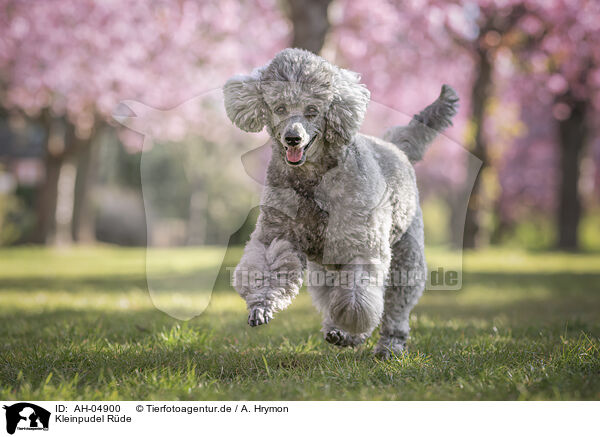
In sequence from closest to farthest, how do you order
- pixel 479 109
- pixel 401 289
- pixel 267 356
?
pixel 267 356, pixel 401 289, pixel 479 109

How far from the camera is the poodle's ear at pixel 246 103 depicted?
9.13 ft

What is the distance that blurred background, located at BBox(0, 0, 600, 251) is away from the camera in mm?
9414

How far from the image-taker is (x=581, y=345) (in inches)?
121

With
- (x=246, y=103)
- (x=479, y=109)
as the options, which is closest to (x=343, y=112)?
(x=246, y=103)

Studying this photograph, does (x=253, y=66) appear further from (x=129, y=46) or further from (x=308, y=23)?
(x=308, y=23)

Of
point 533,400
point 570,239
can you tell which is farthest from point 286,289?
point 570,239

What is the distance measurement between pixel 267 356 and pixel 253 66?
29.0ft

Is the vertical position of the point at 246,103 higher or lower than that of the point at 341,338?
higher

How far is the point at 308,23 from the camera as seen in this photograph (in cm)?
632
